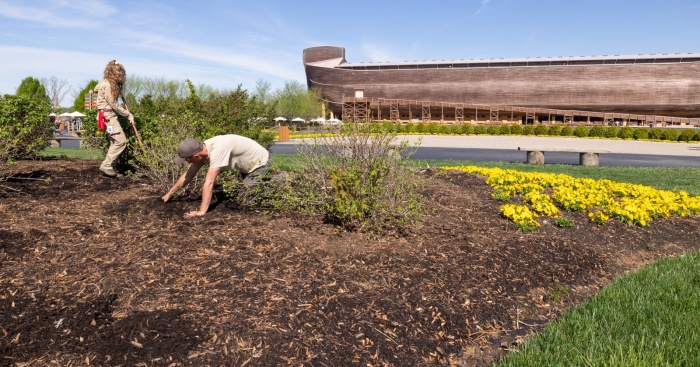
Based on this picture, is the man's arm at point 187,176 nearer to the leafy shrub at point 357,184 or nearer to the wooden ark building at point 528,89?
the leafy shrub at point 357,184

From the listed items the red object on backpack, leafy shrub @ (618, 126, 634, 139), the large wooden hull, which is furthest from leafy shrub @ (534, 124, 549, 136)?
the red object on backpack

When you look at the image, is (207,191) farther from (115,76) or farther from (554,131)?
(554,131)

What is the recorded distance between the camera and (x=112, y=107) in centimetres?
761

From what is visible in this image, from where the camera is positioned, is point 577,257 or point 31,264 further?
point 577,257

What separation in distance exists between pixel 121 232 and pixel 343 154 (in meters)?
2.40

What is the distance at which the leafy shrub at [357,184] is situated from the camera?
5199mm

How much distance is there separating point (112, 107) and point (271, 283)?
504 cm

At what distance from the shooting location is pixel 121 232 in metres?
4.88

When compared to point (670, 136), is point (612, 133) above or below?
above

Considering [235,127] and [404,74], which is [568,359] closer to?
[235,127]

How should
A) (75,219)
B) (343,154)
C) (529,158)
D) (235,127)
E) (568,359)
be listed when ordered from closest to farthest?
(568,359) → (75,219) → (343,154) → (235,127) → (529,158)

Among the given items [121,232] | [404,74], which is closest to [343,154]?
[121,232]

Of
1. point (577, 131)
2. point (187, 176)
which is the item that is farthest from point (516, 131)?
point (187, 176)

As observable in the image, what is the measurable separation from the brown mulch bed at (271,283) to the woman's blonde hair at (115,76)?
2.03 metres
